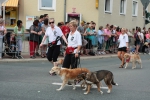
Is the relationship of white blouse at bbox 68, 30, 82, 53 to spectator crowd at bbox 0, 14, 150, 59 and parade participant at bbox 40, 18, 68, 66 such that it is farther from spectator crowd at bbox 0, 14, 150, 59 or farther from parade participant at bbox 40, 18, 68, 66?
spectator crowd at bbox 0, 14, 150, 59

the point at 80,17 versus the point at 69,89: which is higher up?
the point at 80,17

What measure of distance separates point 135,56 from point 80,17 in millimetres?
10489

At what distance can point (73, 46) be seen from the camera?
9156mm

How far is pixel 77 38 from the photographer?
355 inches

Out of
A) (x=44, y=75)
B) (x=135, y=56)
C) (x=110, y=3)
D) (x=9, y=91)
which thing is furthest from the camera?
(x=110, y=3)

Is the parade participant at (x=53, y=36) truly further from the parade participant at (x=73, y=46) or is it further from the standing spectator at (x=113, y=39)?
the standing spectator at (x=113, y=39)

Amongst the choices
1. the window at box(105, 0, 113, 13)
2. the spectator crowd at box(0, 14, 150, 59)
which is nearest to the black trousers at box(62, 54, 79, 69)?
the spectator crowd at box(0, 14, 150, 59)

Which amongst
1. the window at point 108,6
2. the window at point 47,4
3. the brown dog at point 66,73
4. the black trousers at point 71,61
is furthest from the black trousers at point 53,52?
the window at point 108,6

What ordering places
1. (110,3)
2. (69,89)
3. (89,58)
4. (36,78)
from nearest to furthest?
(69,89), (36,78), (89,58), (110,3)

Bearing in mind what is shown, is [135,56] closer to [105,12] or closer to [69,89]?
[69,89]

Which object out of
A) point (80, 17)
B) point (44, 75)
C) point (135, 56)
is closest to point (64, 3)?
point (80, 17)

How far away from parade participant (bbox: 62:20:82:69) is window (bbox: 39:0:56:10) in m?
15.3

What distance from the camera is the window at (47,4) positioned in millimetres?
24188

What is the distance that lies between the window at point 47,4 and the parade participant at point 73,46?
15.3m
